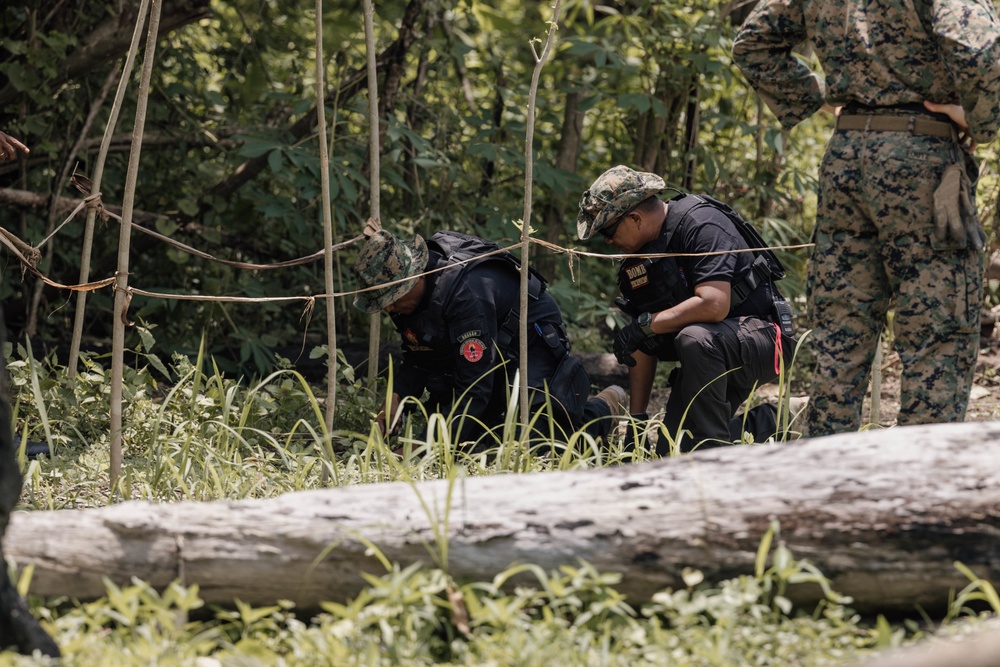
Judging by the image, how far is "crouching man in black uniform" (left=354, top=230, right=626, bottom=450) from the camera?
3574mm

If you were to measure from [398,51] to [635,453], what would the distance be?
8.91ft

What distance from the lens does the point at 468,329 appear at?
3619mm

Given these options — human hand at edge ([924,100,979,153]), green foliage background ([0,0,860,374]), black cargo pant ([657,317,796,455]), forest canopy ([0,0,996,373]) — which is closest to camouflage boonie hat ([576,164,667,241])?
black cargo pant ([657,317,796,455])

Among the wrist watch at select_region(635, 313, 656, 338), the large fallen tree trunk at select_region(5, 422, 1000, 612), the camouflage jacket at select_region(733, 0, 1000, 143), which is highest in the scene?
the camouflage jacket at select_region(733, 0, 1000, 143)

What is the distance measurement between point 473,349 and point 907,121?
4.97 feet

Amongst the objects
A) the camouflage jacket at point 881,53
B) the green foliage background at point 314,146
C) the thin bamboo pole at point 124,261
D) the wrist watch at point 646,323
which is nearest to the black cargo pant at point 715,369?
the wrist watch at point 646,323

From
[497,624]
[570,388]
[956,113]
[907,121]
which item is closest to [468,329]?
[570,388]

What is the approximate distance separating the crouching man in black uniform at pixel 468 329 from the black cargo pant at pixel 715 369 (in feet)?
1.00

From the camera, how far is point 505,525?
2066mm

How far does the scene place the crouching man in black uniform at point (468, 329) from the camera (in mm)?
3574

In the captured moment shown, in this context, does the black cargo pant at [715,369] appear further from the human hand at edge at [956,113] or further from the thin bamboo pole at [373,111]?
the thin bamboo pole at [373,111]

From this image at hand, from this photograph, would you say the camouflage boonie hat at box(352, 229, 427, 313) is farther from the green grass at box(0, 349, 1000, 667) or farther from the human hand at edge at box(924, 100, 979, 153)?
the human hand at edge at box(924, 100, 979, 153)

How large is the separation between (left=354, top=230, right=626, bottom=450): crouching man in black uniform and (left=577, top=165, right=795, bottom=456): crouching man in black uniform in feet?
0.90

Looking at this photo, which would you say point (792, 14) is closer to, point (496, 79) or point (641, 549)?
point (641, 549)
